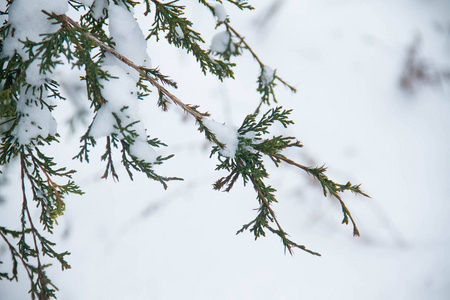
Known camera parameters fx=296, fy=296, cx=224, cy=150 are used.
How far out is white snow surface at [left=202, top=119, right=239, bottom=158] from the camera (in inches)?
61.8

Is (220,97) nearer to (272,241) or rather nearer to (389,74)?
(272,241)

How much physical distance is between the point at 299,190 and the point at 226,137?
4574 mm

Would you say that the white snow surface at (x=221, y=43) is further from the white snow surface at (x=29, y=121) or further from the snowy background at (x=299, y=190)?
the snowy background at (x=299, y=190)

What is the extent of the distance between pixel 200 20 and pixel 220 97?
2365mm

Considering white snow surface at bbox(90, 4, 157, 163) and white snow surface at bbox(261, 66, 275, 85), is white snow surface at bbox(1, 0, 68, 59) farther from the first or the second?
white snow surface at bbox(261, 66, 275, 85)

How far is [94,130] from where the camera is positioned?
4.50 feet

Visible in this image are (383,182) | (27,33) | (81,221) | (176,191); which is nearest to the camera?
(27,33)

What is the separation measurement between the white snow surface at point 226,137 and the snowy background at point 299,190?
4.02 metres

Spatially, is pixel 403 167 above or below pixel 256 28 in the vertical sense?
below

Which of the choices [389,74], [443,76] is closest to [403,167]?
[389,74]

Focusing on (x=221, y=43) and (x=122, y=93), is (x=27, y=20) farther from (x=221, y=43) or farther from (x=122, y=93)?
(x=221, y=43)

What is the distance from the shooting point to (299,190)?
5844 mm

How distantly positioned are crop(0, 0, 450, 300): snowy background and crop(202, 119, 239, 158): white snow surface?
13.2 feet

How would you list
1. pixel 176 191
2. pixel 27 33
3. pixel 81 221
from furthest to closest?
pixel 176 191 < pixel 81 221 < pixel 27 33
